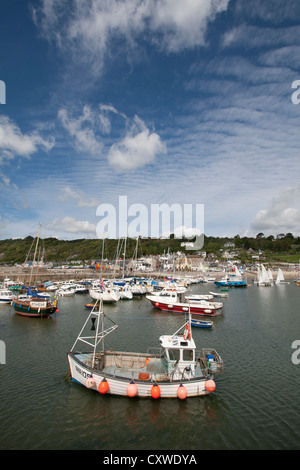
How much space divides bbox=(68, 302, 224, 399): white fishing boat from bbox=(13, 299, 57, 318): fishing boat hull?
2260 centimetres

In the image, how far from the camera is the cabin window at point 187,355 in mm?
17766

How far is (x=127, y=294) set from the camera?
58.5 metres

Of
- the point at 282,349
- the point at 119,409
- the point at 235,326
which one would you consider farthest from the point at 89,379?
the point at 235,326

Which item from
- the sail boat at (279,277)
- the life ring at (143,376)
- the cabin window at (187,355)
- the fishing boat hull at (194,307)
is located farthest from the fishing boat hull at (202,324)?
the sail boat at (279,277)

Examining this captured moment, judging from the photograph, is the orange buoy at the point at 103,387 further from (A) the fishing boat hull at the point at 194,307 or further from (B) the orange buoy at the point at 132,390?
(A) the fishing boat hull at the point at 194,307

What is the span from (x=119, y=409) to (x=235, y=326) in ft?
85.0

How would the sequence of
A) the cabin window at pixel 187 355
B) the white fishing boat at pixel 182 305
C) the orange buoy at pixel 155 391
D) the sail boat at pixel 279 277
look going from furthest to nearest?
the sail boat at pixel 279 277 → the white fishing boat at pixel 182 305 → the cabin window at pixel 187 355 → the orange buoy at pixel 155 391

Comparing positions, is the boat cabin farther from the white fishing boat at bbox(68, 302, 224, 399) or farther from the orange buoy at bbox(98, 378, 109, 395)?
the orange buoy at bbox(98, 378, 109, 395)

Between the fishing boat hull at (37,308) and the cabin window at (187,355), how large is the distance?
1122 inches

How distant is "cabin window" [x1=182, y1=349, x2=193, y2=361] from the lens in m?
17.8

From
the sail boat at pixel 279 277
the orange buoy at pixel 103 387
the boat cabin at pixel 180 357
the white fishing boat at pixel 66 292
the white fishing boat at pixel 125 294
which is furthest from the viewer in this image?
the sail boat at pixel 279 277

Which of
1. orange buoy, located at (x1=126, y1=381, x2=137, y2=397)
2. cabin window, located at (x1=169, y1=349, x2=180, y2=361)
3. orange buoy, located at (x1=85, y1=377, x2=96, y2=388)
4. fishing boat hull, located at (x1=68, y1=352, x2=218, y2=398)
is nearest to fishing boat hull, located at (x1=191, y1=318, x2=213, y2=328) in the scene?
cabin window, located at (x1=169, y1=349, x2=180, y2=361)
